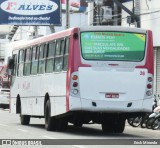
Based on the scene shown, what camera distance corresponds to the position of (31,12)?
1982 inches

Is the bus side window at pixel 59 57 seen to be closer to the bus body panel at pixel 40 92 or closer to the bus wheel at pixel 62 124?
the bus body panel at pixel 40 92

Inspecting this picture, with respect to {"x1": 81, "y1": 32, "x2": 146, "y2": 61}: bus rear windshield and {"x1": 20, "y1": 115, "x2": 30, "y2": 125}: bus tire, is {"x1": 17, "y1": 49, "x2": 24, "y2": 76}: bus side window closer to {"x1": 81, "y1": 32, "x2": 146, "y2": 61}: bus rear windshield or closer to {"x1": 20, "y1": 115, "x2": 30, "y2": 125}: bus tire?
{"x1": 20, "y1": 115, "x2": 30, "y2": 125}: bus tire

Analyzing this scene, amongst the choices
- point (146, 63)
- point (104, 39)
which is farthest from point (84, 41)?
point (146, 63)

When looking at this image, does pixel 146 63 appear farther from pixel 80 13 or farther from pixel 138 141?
pixel 80 13

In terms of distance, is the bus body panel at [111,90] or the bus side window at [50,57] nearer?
the bus body panel at [111,90]

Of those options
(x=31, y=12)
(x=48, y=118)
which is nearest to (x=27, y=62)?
(x=48, y=118)

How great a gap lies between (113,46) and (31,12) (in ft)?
101

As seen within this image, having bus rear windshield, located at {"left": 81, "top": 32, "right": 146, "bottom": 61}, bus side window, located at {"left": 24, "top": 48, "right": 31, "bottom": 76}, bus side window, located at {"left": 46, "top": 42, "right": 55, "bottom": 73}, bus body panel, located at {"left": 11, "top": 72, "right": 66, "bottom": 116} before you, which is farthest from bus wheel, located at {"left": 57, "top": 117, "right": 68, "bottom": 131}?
bus side window, located at {"left": 24, "top": 48, "right": 31, "bottom": 76}

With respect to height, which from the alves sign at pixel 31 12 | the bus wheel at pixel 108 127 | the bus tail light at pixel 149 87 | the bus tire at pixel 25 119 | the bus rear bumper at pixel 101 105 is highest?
the alves sign at pixel 31 12

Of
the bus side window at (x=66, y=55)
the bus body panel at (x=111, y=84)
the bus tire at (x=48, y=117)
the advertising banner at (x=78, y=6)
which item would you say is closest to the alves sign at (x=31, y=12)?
the advertising banner at (x=78, y=6)

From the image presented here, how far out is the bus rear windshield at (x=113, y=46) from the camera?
20000 mm

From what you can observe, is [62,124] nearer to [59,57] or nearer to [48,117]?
[48,117]

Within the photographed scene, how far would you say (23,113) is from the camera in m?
25.8

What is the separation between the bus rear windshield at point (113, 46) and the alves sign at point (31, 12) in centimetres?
3027
